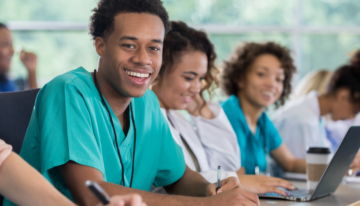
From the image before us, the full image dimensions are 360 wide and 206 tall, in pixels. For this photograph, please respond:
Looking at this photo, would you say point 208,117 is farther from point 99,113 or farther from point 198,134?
point 99,113

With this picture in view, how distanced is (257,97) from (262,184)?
3.20 feet

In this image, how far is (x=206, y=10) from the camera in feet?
14.1

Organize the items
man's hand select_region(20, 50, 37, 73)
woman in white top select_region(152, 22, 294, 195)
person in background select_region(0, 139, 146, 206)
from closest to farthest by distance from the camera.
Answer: person in background select_region(0, 139, 146, 206) → woman in white top select_region(152, 22, 294, 195) → man's hand select_region(20, 50, 37, 73)

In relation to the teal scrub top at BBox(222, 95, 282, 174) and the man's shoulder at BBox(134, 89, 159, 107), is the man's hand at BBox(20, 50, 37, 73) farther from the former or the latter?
the man's shoulder at BBox(134, 89, 159, 107)

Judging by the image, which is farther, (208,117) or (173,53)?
(208,117)

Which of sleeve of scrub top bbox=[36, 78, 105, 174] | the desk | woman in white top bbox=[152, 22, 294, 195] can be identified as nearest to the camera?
sleeve of scrub top bbox=[36, 78, 105, 174]

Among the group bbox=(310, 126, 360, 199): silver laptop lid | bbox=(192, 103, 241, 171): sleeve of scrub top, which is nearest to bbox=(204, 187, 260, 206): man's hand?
bbox=(310, 126, 360, 199): silver laptop lid

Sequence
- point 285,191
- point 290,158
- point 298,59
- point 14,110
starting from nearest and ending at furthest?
point 14,110
point 285,191
point 290,158
point 298,59

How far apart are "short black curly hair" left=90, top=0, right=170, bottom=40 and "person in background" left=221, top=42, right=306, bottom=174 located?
107cm

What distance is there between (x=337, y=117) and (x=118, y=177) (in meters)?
1.93

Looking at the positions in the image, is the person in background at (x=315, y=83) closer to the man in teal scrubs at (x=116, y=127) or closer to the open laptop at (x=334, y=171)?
the open laptop at (x=334, y=171)

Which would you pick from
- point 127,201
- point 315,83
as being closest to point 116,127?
point 127,201

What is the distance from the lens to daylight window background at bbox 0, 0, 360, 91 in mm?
4031

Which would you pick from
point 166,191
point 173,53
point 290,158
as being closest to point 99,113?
point 166,191
